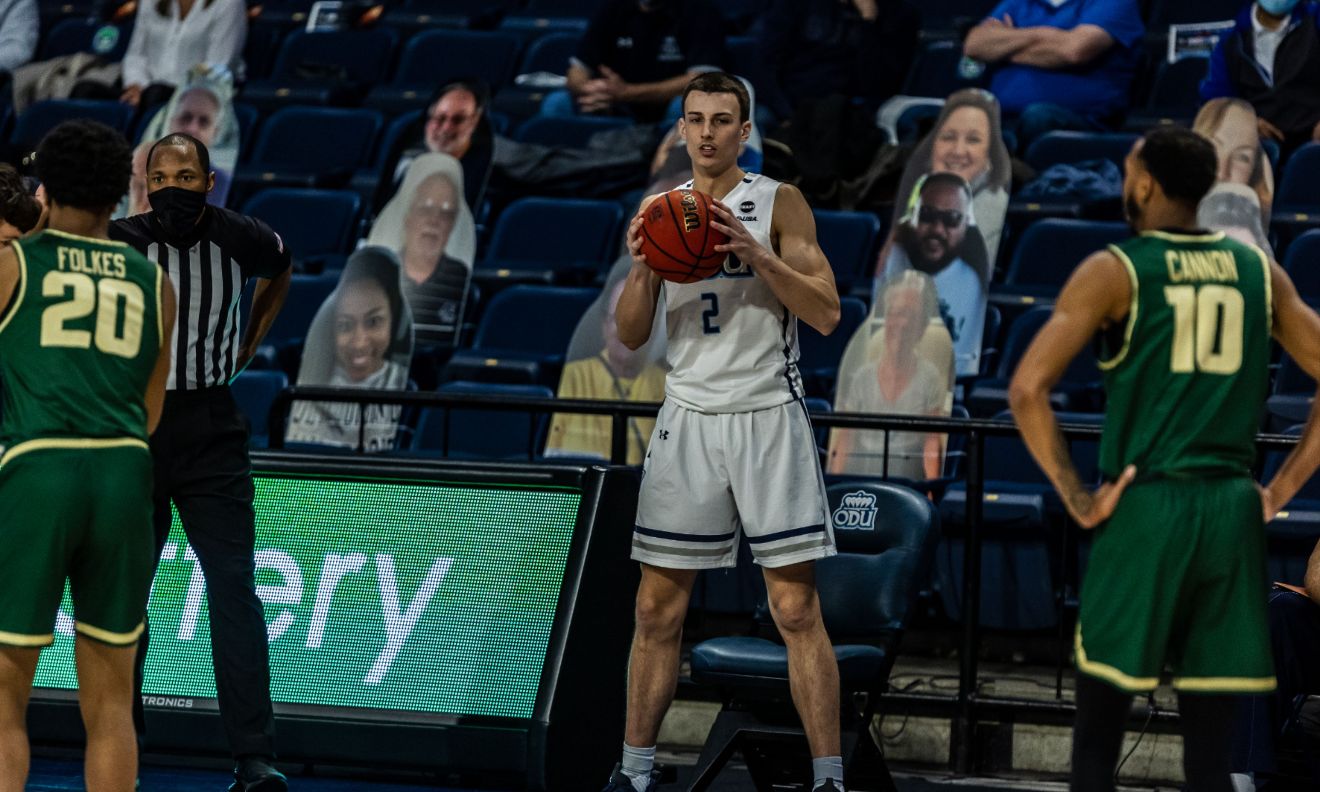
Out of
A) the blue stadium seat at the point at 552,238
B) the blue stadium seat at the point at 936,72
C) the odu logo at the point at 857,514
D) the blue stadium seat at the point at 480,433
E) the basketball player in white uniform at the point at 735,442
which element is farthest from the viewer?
the blue stadium seat at the point at 936,72

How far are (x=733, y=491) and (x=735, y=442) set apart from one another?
0.42 feet

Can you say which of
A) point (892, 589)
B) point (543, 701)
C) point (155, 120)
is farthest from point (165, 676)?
point (155, 120)

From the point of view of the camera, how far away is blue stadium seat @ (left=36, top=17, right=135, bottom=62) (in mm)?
11609

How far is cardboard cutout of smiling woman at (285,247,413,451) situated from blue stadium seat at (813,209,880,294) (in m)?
1.85

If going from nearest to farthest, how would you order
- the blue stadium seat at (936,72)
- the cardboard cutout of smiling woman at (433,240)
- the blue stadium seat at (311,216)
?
1. the cardboard cutout of smiling woman at (433,240)
2. the blue stadium seat at (311,216)
3. the blue stadium seat at (936,72)

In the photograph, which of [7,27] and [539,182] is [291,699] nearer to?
[539,182]

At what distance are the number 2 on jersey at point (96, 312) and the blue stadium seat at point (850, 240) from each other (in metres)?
4.60

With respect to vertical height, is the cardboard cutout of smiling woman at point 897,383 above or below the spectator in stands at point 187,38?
below

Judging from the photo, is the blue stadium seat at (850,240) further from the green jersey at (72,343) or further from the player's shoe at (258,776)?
the green jersey at (72,343)

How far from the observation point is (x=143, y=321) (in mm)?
3910

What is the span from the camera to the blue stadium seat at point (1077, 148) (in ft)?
27.3

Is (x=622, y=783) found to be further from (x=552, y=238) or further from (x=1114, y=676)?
(x=552, y=238)

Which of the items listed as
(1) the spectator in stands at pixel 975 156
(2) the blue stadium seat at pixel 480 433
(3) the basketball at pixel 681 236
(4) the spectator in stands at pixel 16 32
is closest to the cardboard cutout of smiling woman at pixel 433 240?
(2) the blue stadium seat at pixel 480 433

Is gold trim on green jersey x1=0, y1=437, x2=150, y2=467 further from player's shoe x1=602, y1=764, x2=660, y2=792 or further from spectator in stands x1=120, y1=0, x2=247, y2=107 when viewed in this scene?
spectator in stands x1=120, y1=0, x2=247, y2=107
